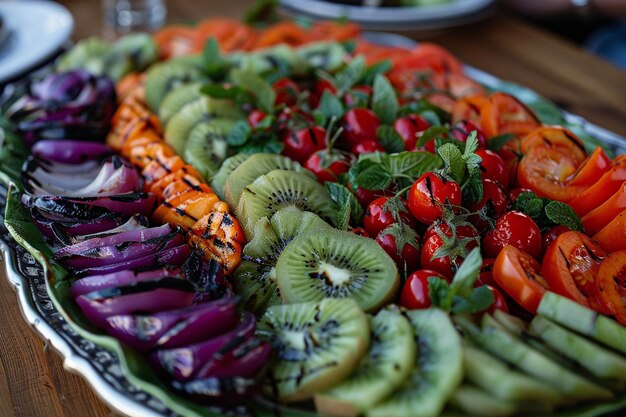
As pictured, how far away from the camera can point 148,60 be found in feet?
8.42

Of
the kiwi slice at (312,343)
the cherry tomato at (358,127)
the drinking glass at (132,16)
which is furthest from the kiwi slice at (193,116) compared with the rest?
the drinking glass at (132,16)

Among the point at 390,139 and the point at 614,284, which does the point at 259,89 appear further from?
the point at 614,284

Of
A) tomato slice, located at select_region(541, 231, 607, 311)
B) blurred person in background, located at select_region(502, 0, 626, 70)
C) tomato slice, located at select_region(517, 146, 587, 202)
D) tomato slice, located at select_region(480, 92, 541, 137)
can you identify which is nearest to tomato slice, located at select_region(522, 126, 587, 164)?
tomato slice, located at select_region(517, 146, 587, 202)

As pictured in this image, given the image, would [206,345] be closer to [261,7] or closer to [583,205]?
[583,205]

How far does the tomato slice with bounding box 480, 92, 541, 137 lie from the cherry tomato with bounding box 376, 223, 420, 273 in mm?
532

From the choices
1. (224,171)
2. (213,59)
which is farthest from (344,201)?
(213,59)

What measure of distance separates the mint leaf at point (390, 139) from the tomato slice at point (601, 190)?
449mm

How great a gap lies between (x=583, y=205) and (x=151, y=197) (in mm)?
1038

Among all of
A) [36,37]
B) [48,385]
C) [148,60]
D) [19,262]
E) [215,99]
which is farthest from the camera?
[36,37]

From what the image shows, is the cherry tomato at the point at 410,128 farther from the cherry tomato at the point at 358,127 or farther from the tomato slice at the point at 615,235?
the tomato slice at the point at 615,235

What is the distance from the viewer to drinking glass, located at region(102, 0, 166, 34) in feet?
10.5

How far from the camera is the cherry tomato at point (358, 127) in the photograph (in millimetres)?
1798

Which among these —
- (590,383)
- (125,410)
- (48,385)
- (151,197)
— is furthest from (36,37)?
(590,383)

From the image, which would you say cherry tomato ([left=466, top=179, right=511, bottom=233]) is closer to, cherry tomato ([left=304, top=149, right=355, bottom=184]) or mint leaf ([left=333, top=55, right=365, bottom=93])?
cherry tomato ([left=304, top=149, right=355, bottom=184])
